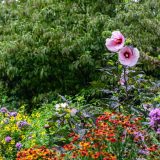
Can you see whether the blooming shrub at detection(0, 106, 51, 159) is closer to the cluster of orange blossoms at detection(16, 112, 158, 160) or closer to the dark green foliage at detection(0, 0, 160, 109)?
the cluster of orange blossoms at detection(16, 112, 158, 160)

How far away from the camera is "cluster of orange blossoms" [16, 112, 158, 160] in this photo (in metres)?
3.75

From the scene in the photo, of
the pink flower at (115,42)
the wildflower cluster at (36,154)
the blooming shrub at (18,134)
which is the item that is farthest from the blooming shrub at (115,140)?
the blooming shrub at (18,134)

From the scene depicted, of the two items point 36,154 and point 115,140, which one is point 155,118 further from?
point 36,154

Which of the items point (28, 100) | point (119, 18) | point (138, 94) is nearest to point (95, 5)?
point (119, 18)

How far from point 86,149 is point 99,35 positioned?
211 inches

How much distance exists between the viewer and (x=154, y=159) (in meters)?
3.86

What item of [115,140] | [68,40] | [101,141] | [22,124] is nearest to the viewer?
[115,140]

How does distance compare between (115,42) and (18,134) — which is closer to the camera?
(115,42)

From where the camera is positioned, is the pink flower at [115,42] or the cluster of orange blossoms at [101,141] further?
the pink flower at [115,42]

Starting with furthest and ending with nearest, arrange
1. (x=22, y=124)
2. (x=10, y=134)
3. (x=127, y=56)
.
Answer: (x=22, y=124)
(x=10, y=134)
(x=127, y=56)

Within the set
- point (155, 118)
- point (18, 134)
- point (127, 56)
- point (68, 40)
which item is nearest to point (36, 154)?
point (155, 118)

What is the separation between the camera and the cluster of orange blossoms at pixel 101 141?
375 centimetres

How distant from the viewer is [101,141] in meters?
3.94

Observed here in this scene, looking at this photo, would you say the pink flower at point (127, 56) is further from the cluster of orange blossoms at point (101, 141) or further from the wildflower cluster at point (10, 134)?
the wildflower cluster at point (10, 134)
